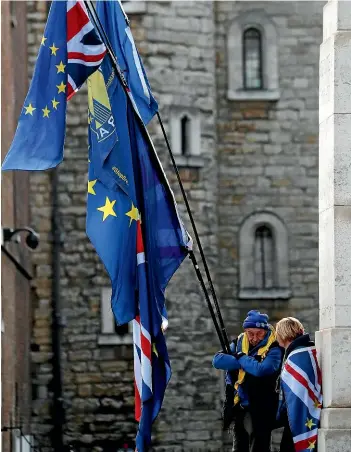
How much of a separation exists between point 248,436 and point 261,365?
1.89 feet

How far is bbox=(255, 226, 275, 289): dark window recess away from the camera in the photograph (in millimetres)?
23312

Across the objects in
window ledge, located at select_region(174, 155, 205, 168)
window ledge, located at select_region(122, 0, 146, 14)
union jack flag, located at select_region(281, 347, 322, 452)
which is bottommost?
union jack flag, located at select_region(281, 347, 322, 452)

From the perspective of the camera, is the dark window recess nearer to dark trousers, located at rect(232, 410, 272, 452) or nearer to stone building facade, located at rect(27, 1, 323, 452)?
stone building facade, located at rect(27, 1, 323, 452)

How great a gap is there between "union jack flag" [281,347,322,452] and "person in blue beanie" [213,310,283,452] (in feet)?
0.88

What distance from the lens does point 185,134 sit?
2253 centimetres

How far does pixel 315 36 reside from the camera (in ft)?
77.9

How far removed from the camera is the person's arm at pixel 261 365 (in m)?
9.53

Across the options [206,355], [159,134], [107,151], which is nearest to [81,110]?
[159,134]

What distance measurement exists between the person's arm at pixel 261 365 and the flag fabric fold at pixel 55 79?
192 centimetres

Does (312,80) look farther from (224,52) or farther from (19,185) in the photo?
(19,185)

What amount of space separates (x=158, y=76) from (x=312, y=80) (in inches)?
114

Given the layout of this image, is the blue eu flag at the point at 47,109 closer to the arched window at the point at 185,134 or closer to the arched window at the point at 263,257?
the arched window at the point at 185,134

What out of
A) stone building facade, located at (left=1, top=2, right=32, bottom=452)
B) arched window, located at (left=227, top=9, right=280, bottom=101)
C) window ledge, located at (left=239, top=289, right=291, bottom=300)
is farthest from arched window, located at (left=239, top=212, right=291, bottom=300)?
stone building facade, located at (left=1, top=2, right=32, bottom=452)

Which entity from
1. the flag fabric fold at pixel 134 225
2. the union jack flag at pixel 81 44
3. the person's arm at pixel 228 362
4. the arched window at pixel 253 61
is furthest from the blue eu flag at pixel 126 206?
the arched window at pixel 253 61
